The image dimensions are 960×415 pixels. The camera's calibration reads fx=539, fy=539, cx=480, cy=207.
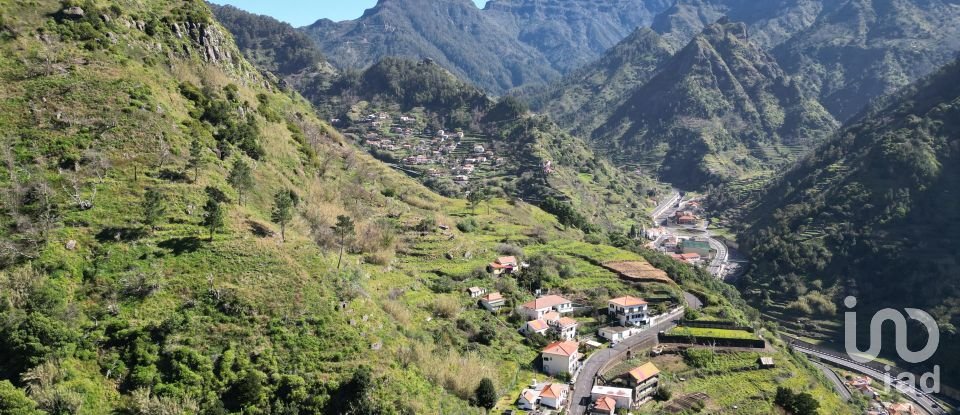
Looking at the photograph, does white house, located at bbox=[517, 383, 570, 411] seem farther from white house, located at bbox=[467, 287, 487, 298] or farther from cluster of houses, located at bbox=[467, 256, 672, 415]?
white house, located at bbox=[467, 287, 487, 298]

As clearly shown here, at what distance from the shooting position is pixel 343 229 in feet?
135

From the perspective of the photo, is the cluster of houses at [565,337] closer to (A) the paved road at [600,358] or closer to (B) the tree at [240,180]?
(A) the paved road at [600,358]

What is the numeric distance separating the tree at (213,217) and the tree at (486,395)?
17.8m

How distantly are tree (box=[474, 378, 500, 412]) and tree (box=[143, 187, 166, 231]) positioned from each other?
68.1ft

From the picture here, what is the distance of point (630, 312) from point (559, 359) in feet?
39.6

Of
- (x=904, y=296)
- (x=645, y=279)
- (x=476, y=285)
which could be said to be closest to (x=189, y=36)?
(x=476, y=285)

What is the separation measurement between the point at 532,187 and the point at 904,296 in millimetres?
70360

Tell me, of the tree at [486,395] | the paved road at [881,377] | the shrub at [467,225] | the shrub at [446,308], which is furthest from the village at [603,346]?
the paved road at [881,377]

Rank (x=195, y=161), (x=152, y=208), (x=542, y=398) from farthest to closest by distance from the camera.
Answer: (x=195, y=161) → (x=542, y=398) → (x=152, y=208)

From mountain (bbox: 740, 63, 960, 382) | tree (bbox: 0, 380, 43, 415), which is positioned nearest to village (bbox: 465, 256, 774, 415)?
tree (bbox: 0, 380, 43, 415)

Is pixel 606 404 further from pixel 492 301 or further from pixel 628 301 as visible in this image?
pixel 628 301

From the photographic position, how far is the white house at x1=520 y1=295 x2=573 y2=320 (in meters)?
45.9

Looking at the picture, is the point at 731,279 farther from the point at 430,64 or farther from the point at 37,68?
the point at 430,64

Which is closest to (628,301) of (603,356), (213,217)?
(603,356)
